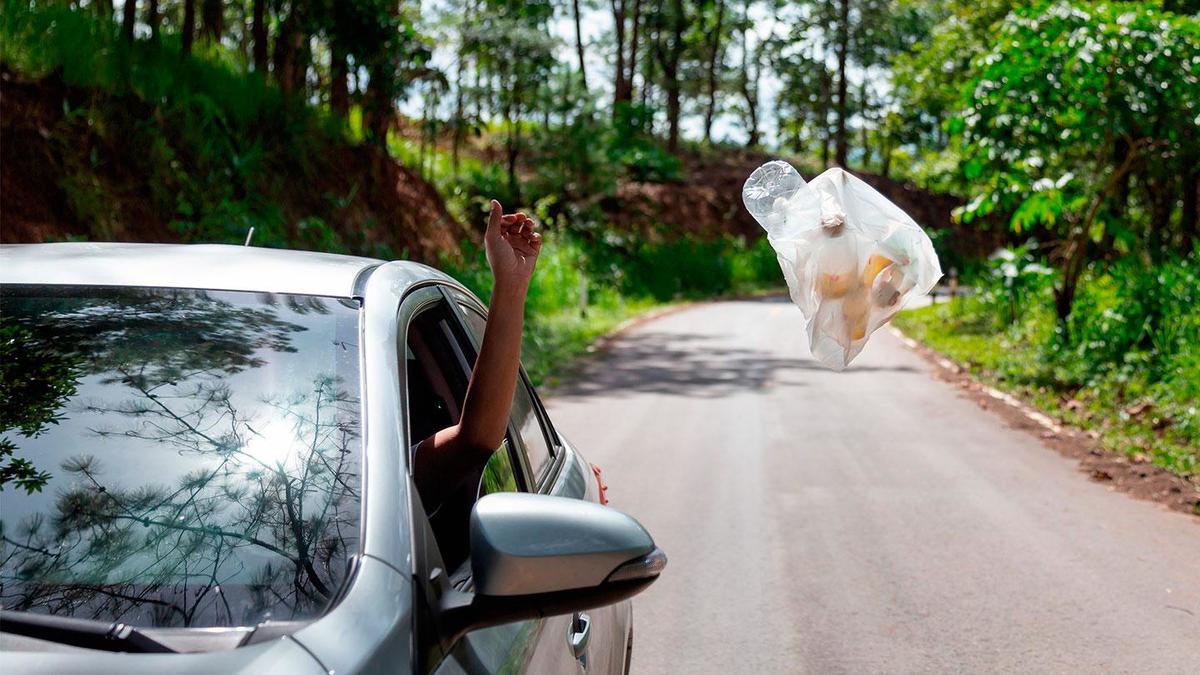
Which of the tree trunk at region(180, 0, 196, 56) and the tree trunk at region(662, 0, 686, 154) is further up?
the tree trunk at region(662, 0, 686, 154)

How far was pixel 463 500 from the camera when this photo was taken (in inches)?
110

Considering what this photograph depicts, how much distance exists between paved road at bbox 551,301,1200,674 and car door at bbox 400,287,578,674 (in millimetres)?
2207

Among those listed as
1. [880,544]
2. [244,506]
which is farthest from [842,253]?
[880,544]

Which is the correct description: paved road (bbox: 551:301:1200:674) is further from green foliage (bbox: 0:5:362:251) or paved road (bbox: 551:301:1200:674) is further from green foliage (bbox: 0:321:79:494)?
green foliage (bbox: 0:5:362:251)

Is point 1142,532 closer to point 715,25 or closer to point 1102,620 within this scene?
point 1102,620

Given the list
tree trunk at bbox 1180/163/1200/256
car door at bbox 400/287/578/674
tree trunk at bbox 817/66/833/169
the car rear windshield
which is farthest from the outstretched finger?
tree trunk at bbox 817/66/833/169

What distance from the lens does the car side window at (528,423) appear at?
3301mm

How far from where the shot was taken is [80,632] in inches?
70.0

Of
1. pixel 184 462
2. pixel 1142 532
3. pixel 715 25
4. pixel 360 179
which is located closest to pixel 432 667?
pixel 184 462

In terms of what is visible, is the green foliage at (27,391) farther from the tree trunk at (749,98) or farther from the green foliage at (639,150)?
the tree trunk at (749,98)

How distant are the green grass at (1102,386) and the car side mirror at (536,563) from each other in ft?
28.3

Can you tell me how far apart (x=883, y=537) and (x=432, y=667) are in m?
5.84

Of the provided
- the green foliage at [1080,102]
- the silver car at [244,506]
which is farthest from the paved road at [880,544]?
the green foliage at [1080,102]

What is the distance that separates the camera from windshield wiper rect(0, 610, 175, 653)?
5.74 ft
